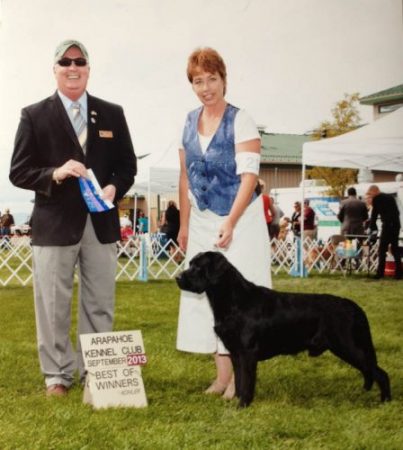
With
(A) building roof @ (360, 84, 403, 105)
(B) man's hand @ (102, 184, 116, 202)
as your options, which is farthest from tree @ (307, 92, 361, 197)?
(B) man's hand @ (102, 184, 116, 202)

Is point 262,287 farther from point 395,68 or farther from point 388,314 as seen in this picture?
point 388,314

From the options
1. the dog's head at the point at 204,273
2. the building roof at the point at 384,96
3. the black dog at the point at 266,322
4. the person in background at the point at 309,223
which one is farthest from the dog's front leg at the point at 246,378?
the person in background at the point at 309,223

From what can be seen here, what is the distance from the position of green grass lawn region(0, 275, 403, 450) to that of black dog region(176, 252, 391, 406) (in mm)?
171

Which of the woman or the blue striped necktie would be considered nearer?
the woman

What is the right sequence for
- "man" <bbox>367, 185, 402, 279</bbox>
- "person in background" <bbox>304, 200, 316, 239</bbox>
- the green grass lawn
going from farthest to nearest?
"person in background" <bbox>304, 200, 316, 239</bbox> → "man" <bbox>367, 185, 402, 279</bbox> → the green grass lawn

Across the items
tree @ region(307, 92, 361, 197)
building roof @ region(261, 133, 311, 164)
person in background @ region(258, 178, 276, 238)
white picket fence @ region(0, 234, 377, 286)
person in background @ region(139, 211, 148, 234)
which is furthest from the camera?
person in background @ region(139, 211, 148, 234)

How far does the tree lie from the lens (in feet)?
11.7

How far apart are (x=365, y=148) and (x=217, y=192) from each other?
350 centimetres

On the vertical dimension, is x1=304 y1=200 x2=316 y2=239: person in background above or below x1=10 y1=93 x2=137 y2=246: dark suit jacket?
below

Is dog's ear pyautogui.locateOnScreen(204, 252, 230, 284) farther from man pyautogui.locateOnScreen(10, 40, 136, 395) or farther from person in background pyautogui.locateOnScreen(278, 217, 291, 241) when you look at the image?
person in background pyautogui.locateOnScreen(278, 217, 291, 241)

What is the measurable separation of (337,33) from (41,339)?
2.21 metres

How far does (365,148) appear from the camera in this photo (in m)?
5.37

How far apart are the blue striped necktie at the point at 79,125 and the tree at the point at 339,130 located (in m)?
1.71

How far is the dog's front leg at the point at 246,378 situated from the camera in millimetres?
2074
